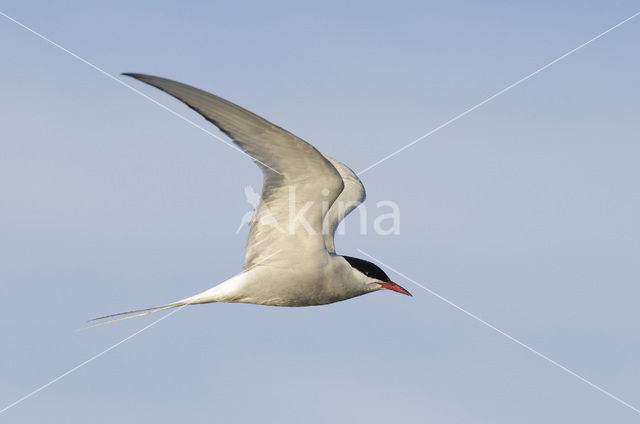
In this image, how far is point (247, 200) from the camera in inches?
341

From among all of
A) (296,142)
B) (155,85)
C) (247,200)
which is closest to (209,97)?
(155,85)

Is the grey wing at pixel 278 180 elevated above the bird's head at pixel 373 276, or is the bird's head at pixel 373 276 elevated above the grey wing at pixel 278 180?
the grey wing at pixel 278 180

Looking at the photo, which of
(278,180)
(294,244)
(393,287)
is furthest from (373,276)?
(278,180)

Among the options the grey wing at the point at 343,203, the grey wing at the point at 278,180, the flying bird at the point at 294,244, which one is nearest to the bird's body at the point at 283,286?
the flying bird at the point at 294,244

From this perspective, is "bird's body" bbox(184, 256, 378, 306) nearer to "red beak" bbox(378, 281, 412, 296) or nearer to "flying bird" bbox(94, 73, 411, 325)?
"flying bird" bbox(94, 73, 411, 325)

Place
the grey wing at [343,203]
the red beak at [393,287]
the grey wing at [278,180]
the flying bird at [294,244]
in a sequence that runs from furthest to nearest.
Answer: the grey wing at [343,203] → the red beak at [393,287] → the flying bird at [294,244] → the grey wing at [278,180]

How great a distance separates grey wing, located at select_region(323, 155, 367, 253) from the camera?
30.5ft

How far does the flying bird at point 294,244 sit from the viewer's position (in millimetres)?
7535

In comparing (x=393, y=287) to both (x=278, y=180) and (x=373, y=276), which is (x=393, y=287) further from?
(x=278, y=180)

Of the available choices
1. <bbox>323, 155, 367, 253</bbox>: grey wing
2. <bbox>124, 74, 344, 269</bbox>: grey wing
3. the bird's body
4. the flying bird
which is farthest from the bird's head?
<bbox>124, 74, 344, 269</bbox>: grey wing

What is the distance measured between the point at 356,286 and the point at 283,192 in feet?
4.83

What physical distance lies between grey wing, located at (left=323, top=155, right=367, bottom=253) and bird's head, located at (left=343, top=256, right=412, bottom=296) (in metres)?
0.33

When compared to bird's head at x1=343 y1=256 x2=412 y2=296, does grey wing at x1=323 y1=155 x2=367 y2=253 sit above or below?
above

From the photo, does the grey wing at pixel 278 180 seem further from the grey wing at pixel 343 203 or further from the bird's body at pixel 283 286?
the grey wing at pixel 343 203
